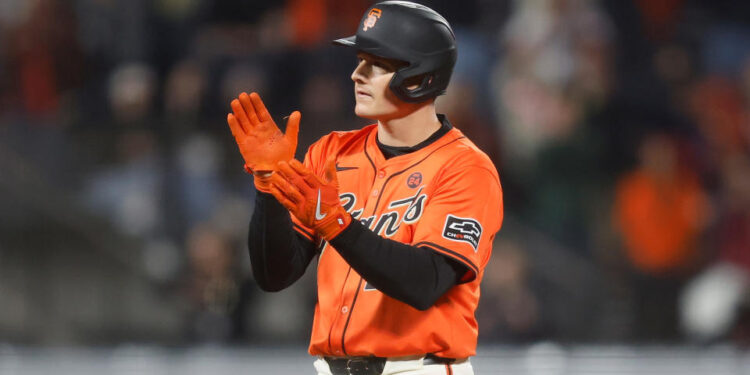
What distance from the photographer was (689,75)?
7555 mm

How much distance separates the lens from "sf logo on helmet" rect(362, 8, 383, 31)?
2838 millimetres

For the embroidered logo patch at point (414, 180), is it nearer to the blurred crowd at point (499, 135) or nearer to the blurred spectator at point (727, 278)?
the blurred crowd at point (499, 135)

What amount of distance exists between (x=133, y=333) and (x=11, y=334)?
805 millimetres

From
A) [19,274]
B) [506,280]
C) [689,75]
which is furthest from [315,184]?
[689,75]

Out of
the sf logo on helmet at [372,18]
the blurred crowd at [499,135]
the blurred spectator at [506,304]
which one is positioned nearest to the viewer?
the sf logo on helmet at [372,18]

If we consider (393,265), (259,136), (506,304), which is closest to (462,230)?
(393,265)

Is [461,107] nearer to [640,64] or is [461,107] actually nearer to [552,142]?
[552,142]

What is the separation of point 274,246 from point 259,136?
35 centimetres

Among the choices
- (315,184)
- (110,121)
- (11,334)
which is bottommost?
(11,334)

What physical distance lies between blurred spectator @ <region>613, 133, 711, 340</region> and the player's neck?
4543 millimetres

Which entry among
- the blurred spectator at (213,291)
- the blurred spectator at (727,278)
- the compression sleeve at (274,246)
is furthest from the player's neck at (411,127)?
the blurred spectator at (727,278)

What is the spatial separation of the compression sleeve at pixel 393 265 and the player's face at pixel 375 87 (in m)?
0.45

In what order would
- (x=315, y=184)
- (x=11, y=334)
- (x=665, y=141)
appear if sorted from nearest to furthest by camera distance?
(x=315, y=184), (x=11, y=334), (x=665, y=141)

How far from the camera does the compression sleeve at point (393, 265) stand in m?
2.52
